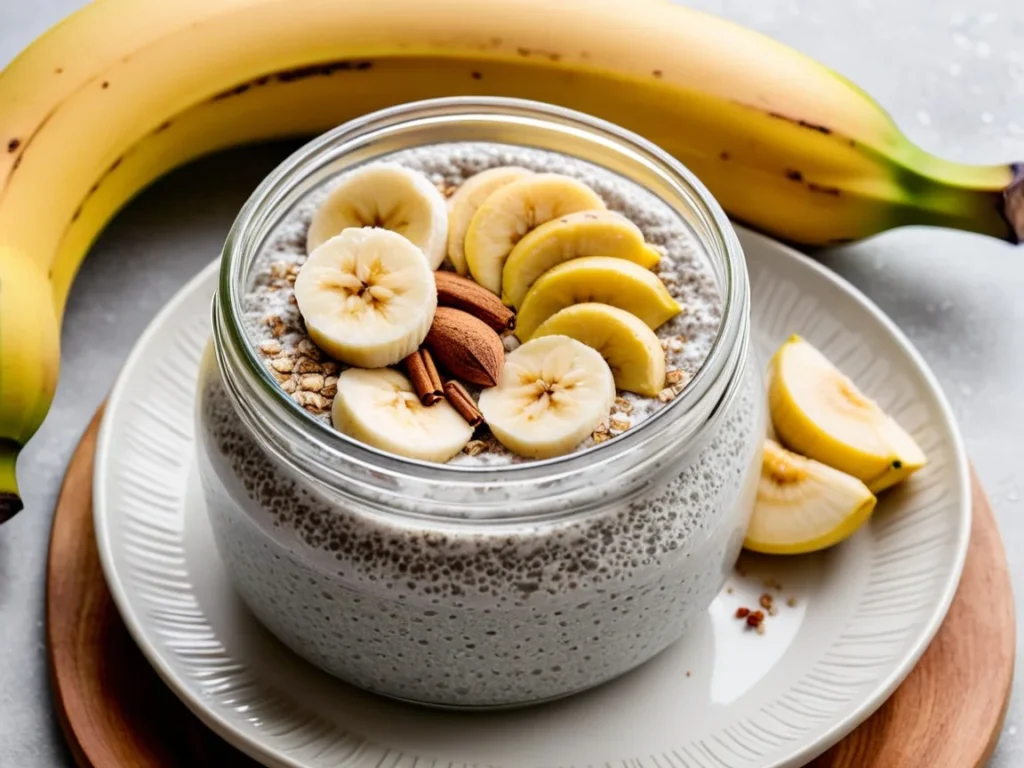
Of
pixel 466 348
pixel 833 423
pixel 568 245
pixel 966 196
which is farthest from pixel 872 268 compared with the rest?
pixel 466 348

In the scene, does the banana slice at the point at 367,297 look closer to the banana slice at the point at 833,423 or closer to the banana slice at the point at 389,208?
the banana slice at the point at 389,208

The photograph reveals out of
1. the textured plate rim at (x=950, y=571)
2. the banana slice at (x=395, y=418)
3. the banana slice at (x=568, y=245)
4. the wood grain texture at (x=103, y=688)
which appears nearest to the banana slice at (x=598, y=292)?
the banana slice at (x=568, y=245)

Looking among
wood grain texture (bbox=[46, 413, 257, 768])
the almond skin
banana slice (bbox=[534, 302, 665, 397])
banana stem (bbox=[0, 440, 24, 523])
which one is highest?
banana slice (bbox=[534, 302, 665, 397])

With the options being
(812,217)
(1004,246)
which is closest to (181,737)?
(812,217)

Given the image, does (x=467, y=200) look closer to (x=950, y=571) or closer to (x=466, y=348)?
(x=466, y=348)

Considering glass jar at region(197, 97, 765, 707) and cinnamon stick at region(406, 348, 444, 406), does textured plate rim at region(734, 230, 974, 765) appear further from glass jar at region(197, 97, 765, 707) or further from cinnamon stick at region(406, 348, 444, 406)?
cinnamon stick at region(406, 348, 444, 406)

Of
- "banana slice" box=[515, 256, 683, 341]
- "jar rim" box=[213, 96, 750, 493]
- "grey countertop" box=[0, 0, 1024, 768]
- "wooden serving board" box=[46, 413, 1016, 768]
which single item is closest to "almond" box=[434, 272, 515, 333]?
"banana slice" box=[515, 256, 683, 341]
